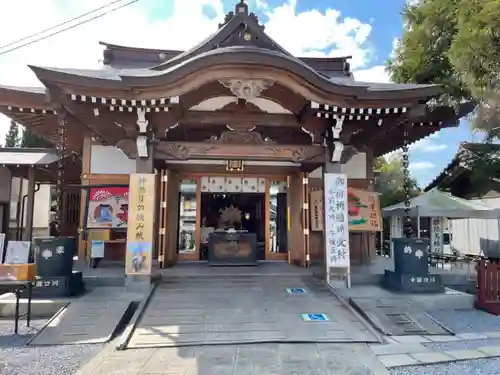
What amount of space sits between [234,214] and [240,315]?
492 centimetres

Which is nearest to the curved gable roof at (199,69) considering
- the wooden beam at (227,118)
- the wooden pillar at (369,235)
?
the wooden beam at (227,118)

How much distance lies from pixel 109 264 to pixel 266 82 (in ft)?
17.8

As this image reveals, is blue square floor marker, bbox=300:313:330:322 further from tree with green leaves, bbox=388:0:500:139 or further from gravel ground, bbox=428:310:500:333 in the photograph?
tree with green leaves, bbox=388:0:500:139

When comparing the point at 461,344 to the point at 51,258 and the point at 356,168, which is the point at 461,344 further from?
the point at 51,258

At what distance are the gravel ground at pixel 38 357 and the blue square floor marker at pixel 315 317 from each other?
8.98 ft

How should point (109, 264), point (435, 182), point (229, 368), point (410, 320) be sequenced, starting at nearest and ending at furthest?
point (229, 368), point (410, 320), point (109, 264), point (435, 182)

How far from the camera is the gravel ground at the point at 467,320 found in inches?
213

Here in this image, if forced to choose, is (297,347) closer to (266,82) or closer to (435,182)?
(266,82)

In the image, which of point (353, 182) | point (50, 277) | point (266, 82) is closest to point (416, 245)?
point (353, 182)

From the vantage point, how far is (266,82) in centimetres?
614

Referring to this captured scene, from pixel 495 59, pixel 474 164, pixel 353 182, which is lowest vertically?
pixel 353 182

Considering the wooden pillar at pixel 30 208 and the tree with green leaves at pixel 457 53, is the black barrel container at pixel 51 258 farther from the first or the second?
the tree with green leaves at pixel 457 53

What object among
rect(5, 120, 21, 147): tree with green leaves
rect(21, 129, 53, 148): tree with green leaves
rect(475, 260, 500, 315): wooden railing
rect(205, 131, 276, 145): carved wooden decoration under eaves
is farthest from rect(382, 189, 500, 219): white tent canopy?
rect(5, 120, 21, 147): tree with green leaves

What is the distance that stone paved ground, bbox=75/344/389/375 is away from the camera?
148 inches
